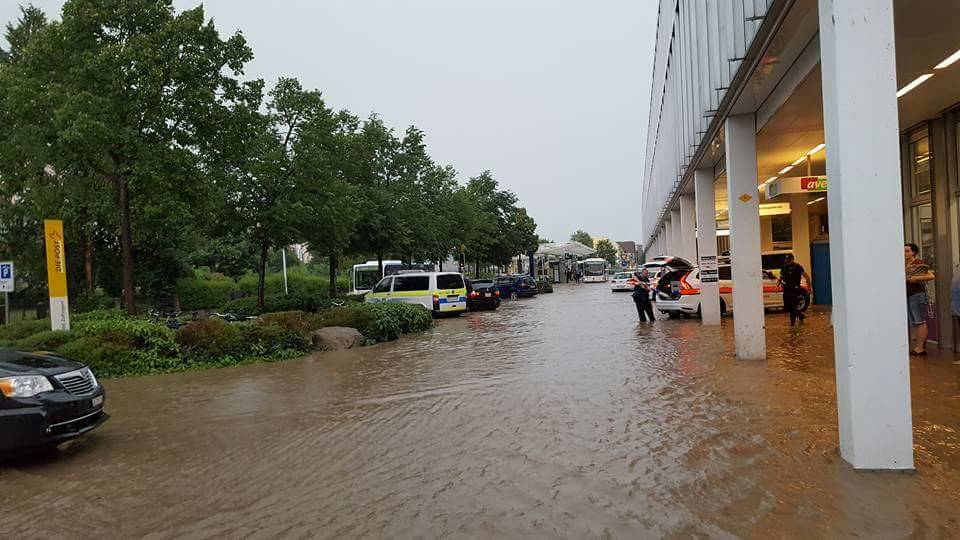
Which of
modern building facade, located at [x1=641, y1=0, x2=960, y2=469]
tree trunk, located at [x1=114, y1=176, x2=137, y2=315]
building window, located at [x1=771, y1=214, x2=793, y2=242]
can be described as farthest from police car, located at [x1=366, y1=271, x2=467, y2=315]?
building window, located at [x1=771, y1=214, x2=793, y2=242]

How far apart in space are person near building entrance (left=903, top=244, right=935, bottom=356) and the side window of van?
16295 millimetres

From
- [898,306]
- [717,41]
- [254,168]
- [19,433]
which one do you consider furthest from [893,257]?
[254,168]

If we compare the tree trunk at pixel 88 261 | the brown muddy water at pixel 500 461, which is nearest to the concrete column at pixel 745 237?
the brown muddy water at pixel 500 461

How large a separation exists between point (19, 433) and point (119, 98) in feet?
37.8

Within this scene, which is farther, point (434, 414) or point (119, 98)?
point (119, 98)

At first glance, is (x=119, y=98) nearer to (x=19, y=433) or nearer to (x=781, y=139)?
(x=19, y=433)

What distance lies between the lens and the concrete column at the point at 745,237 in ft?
34.3

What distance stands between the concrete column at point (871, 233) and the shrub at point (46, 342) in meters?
13.0

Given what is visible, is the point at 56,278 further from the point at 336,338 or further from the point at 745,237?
the point at 745,237

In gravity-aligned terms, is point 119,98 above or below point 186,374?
above

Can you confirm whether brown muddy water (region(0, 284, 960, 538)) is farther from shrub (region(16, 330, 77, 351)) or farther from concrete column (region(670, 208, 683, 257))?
concrete column (region(670, 208, 683, 257))

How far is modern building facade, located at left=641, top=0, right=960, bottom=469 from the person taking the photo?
15.8 feet

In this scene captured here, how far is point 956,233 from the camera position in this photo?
9492 millimetres

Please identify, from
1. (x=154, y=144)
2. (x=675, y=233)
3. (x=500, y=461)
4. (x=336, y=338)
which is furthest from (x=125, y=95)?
(x=675, y=233)
